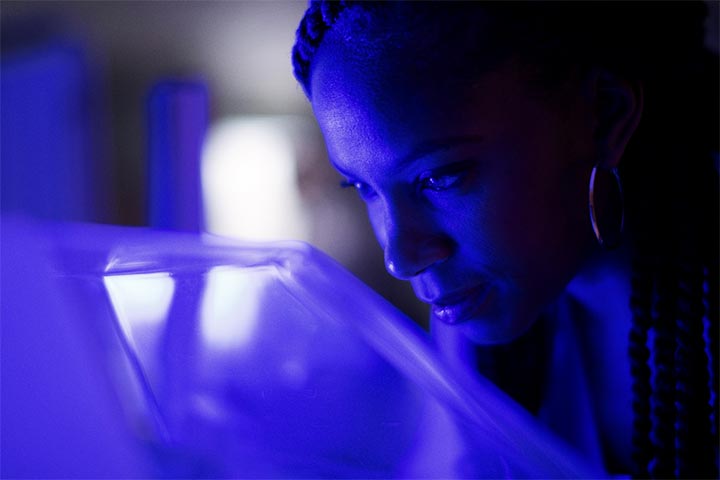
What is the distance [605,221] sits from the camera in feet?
2.01

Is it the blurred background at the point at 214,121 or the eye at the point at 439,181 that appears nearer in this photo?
the eye at the point at 439,181

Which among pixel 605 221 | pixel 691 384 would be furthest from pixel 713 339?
pixel 605 221

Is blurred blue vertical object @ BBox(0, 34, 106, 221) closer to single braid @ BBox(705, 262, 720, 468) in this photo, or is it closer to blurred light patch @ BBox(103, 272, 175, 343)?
blurred light patch @ BBox(103, 272, 175, 343)

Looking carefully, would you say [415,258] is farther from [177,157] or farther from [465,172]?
[177,157]

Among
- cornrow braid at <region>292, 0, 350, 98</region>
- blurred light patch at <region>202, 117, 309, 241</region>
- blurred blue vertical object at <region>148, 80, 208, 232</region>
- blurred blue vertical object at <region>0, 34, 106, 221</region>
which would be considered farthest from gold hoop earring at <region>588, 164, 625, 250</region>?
blurred light patch at <region>202, 117, 309, 241</region>

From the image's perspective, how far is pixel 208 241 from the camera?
599 mm

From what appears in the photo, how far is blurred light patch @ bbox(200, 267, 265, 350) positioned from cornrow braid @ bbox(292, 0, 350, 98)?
0.17 m

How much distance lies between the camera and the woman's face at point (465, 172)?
0.53m

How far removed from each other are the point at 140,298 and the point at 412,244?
0.21 metres

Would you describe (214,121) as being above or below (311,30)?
below

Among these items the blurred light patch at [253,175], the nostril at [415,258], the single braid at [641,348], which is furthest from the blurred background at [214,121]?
the nostril at [415,258]

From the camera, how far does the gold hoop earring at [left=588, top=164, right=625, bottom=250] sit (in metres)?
0.61

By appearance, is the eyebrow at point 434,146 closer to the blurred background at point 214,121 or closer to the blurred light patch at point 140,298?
the blurred light patch at point 140,298

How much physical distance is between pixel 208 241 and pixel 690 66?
1.56 ft
